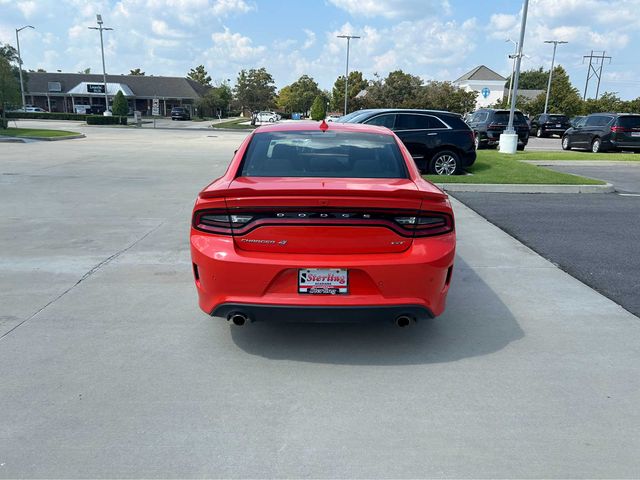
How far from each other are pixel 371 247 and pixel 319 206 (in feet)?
1.51

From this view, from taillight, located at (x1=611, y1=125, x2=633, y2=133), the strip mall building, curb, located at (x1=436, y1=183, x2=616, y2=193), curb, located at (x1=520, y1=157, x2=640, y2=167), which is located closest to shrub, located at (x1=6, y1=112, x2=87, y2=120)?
the strip mall building

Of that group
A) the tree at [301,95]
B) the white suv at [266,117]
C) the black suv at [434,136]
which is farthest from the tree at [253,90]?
the black suv at [434,136]

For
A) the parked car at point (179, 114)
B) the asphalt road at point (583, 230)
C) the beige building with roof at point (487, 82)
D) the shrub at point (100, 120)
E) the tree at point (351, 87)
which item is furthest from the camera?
the beige building with roof at point (487, 82)

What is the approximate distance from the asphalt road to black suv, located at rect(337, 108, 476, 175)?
7.71ft

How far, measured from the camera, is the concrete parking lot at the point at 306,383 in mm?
2715

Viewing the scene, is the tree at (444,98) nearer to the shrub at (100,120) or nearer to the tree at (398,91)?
the tree at (398,91)

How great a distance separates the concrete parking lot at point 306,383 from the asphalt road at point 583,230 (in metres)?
0.38

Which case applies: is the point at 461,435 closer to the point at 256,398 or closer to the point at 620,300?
the point at 256,398

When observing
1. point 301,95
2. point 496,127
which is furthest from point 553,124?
point 301,95

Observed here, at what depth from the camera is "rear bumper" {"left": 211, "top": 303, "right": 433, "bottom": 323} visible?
3504 mm

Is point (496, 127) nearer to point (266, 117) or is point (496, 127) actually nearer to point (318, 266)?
point (318, 266)

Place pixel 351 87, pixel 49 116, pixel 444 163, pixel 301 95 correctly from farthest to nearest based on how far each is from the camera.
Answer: pixel 301 95
pixel 351 87
pixel 49 116
pixel 444 163

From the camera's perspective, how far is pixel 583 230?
773 cm

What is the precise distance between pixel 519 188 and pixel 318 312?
9135 millimetres
